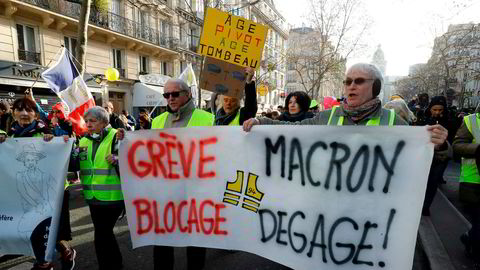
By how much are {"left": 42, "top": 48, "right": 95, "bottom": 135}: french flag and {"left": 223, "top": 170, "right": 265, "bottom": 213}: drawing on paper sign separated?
388 centimetres

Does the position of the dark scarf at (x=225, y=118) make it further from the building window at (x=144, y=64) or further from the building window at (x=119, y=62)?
the building window at (x=144, y=64)

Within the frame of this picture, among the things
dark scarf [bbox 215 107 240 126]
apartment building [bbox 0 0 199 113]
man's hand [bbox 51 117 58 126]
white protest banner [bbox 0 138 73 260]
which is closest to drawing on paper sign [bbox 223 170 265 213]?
dark scarf [bbox 215 107 240 126]

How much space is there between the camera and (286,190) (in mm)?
2154

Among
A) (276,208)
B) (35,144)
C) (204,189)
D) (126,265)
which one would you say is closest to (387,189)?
(276,208)

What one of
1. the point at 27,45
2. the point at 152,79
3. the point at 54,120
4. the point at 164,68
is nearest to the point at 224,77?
the point at 54,120

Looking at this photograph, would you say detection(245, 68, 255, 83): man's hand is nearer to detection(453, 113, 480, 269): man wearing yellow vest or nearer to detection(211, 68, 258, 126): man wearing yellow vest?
detection(211, 68, 258, 126): man wearing yellow vest

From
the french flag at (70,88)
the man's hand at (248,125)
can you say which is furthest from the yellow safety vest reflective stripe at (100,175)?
the french flag at (70,88)

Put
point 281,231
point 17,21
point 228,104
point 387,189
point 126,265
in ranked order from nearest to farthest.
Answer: point 387,189 → point 281,231 → point 126,265 → point 228,104 → point 17,21

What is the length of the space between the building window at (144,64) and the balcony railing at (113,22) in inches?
49.2

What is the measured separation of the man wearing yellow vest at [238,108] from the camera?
303 cm

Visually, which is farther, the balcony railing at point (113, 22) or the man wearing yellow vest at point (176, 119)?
the balcony railing at point (113, 22)

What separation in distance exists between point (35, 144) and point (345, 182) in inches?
111

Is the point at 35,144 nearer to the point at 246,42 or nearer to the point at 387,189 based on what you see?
the point at 246,42

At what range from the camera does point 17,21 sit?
12883 mm
